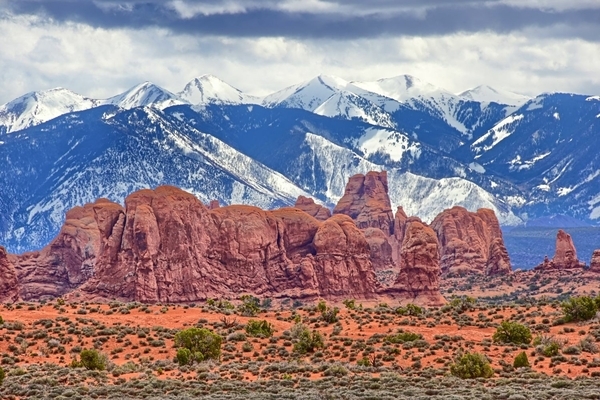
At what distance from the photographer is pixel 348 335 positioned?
80250 mm

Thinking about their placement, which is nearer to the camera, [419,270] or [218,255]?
[419,270]

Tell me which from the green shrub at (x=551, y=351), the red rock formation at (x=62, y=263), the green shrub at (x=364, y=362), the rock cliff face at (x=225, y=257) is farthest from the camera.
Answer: the red rock formation at (x=62, y=263)

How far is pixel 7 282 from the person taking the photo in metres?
143

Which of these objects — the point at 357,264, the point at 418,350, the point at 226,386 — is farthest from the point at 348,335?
the point at 357,264

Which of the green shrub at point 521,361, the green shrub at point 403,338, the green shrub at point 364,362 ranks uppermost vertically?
the green shrub at point 403,338

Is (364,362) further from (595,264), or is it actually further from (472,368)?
(595,264)

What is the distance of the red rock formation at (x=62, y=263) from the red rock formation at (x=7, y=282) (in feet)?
71.4

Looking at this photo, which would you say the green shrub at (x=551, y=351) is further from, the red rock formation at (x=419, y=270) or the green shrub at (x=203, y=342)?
the red rock formation at (x=419, y=270)

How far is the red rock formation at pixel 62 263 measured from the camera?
172m

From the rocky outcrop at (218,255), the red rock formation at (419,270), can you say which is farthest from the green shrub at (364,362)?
the red rock formation at (419,270)

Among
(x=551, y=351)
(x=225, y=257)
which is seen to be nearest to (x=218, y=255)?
(x=225, y=257)

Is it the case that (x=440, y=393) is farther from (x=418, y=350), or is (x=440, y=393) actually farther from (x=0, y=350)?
(x=0, y=350)

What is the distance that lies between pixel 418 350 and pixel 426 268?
81323mm

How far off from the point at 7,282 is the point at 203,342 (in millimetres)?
74207
